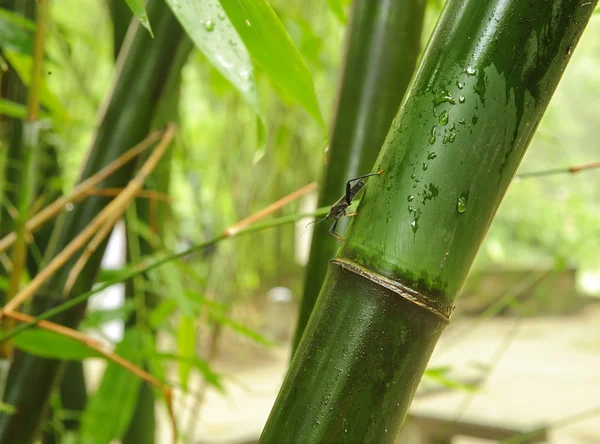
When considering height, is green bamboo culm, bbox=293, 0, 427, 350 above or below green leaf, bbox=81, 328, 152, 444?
above

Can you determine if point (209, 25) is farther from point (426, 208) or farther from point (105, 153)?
point (105, 153)

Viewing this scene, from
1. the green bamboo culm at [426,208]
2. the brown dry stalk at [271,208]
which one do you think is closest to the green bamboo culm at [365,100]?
the brown dry stalk at [271,208]

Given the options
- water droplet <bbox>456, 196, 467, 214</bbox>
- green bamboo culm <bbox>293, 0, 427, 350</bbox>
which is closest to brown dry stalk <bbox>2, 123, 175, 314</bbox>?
green bamboo culm <bbox>293, 0, 427, 350</bbox>

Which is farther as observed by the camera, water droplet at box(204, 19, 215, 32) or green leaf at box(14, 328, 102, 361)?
green leaf at box(14, 328, 102, 361)

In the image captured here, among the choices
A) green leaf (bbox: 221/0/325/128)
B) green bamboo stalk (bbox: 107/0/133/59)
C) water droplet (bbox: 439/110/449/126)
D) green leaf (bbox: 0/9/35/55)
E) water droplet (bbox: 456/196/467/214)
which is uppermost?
green bamboo stalk (bbox: 107/0/133/59)

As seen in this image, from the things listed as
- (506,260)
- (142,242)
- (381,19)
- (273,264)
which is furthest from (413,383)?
(506,260)

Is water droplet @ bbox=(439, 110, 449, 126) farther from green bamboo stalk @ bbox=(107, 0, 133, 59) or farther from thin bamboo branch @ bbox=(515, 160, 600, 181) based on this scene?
green bamboo stalk @ bbox=(107, 0, 133, 59)

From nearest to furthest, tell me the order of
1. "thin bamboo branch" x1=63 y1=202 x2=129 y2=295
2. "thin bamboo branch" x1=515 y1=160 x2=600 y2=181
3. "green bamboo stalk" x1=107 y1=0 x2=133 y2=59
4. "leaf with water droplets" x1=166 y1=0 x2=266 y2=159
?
"leaf with water droplets" x1=166 y1=0 x2=266 y2=159 → "thin bamboo branch" x1=515 y1=160 x2=600 y2=181 → "thin bamboo branch" x1=63 y1=202 x2=129 y2=295 → "green bamboo stalk" x1=107 y1=0 x2=133 y2=59
